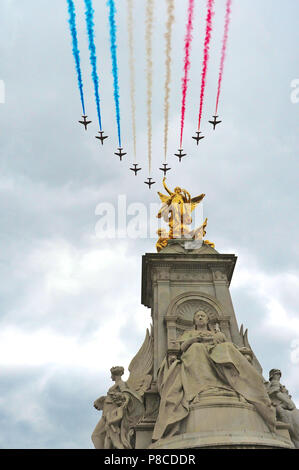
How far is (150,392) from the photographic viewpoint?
18375 millimetres

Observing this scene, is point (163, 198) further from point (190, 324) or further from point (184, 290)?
point (190, 324)

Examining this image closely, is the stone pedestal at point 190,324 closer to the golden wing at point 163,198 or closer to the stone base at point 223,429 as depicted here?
the stone base at point 223,429

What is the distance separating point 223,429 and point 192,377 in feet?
7.88

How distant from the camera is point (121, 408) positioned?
17906 mm

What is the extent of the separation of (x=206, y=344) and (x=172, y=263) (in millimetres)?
6711

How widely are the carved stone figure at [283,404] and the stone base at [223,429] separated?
267 cm

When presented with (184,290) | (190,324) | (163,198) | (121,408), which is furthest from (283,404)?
(163,198)

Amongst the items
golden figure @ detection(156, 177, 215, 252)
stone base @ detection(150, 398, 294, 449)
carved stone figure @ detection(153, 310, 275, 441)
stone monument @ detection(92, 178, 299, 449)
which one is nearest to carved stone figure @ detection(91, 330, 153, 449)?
stone monument @ detection(92, 178, 299, 449)

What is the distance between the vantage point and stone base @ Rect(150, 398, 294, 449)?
1332cm

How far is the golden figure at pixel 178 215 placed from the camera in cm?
2567

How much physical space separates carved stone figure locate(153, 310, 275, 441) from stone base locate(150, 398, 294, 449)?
29cm

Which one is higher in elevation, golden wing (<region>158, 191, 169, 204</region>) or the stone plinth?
golden wing (<region>158, 191, 169, 204</region>)

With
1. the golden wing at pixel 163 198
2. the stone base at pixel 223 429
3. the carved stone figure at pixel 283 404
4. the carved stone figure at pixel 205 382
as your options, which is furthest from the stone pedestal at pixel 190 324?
the golden wing at pixel 163 198

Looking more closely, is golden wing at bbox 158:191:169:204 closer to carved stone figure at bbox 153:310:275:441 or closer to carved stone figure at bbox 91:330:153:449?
carved stone figure at bbox 91:330:153:449
